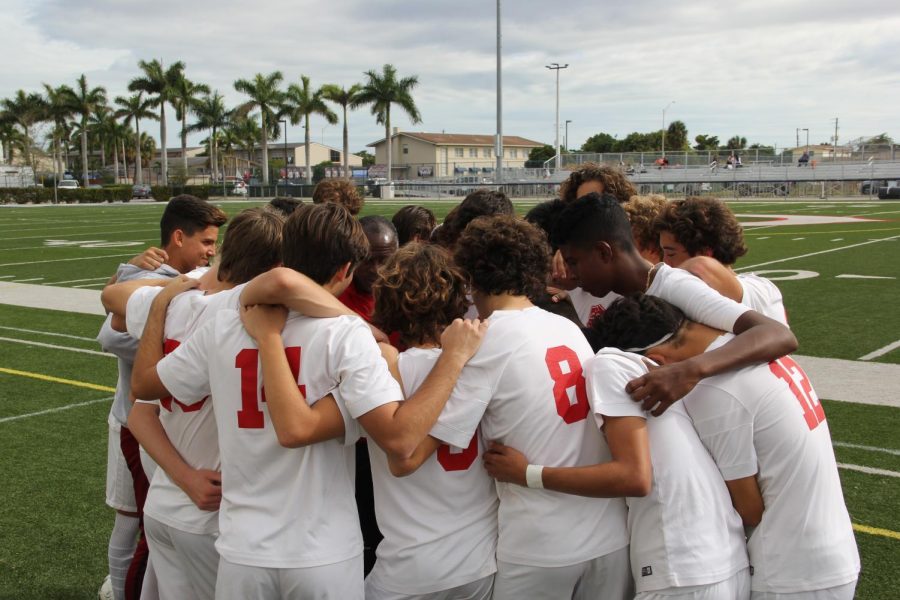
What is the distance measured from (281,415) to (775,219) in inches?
1217

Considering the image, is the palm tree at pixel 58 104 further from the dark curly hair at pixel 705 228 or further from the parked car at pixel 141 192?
the dark curly hair at pixel 705 228

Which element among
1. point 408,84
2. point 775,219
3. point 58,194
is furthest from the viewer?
point 408,84

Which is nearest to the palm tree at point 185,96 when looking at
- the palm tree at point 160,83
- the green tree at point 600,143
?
the palm tree at point 160,83

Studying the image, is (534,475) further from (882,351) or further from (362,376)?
(882,351)

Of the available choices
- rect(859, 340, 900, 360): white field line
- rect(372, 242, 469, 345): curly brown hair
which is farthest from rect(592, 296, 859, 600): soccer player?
rect(859, 340, 900, 360): white field line

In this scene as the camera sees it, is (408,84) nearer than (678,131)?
Yes

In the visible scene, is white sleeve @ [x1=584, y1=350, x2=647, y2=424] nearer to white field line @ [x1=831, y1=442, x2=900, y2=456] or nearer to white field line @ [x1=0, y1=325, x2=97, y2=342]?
white field line @ [x1=831, y1=442, x2=900, y2=456]

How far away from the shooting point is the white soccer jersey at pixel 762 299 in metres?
3.68

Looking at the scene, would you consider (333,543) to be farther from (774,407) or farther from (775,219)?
(775,219)

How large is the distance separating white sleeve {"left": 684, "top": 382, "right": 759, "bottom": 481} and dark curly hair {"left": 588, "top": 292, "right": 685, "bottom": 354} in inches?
7.4

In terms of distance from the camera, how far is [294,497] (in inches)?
96.1

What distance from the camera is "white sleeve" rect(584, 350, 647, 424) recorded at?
2.26m

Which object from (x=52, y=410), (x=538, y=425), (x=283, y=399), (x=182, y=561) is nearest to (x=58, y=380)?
(x=52, y=410)

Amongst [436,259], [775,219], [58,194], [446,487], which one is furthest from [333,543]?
[58,194]
